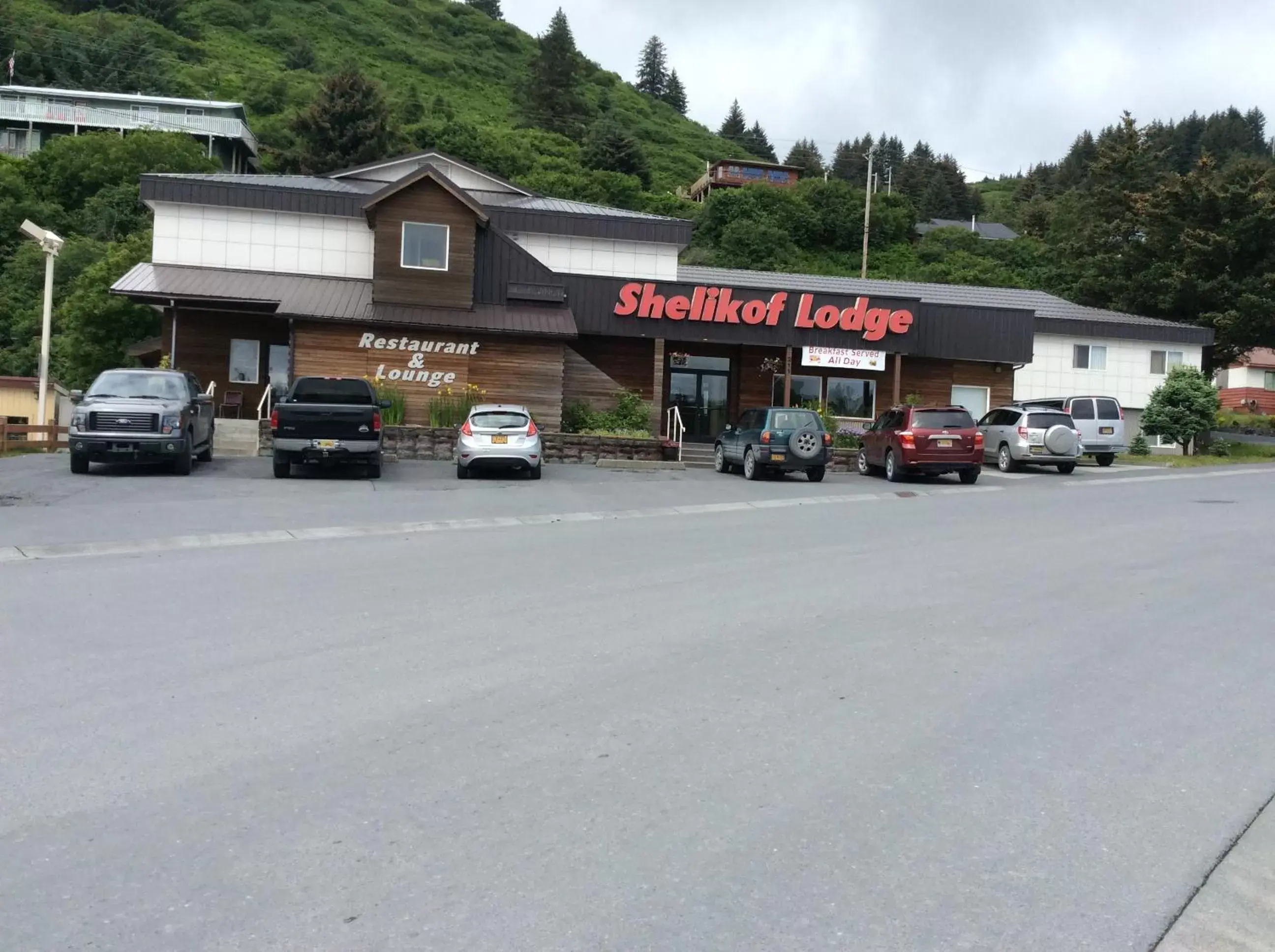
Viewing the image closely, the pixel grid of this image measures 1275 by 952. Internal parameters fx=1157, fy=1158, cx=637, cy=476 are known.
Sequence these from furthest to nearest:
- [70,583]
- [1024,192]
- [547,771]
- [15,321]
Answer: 1. [1024,192]
2. [15,321]
3. [70,583]
4. [547,771]

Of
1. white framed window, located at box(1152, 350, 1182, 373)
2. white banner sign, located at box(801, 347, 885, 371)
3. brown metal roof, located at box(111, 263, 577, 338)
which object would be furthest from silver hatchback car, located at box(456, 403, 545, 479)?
white framed window, located at box(1152, 350, 1182, 373)

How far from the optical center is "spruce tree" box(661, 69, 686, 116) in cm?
16962

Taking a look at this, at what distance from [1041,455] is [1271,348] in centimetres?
2586

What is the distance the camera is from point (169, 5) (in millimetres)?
133125

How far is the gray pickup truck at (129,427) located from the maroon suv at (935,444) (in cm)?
1508

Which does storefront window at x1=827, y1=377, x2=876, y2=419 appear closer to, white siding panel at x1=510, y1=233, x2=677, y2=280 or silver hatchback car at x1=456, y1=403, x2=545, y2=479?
white siding panel at x1=510, y1=233, x2=677, y2=280

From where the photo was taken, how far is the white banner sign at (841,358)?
3394 cm

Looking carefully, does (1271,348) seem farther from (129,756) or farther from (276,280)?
(129,756)

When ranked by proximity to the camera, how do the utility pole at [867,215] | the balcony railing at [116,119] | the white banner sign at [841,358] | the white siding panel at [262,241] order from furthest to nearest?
1. the balcony railing at [116,119]
2. the utility pole at [867,215]
3. the white banner sign at [841,358]
4. the white siding panel at [262,241]

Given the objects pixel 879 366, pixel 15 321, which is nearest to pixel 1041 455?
pixel 879 366

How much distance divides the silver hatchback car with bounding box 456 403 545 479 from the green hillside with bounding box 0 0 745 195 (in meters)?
60.0

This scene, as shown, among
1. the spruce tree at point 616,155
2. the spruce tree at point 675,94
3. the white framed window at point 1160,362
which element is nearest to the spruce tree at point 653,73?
the spruce tree at point 675,94

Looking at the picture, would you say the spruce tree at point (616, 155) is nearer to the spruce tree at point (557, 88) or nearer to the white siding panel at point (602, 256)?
the spruce tree at point (557, 88)

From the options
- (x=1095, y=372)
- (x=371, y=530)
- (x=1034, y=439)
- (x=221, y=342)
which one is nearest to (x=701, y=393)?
(x=1034, y=439)
